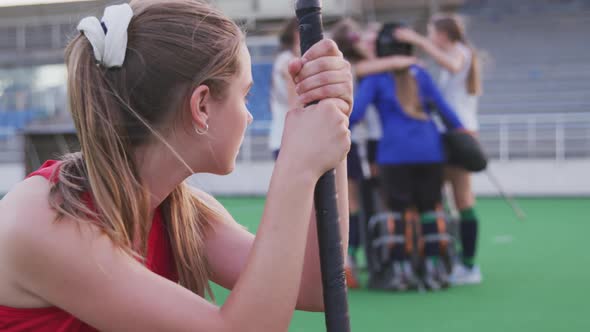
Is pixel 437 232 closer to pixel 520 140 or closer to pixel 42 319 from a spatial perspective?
pixel 42 319

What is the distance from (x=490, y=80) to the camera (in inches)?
682

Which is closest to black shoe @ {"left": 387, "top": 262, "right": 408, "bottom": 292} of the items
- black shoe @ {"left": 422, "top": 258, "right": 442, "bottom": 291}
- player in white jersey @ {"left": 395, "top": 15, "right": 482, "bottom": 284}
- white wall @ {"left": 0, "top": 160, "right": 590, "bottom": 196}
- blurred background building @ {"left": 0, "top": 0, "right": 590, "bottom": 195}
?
black shoe @ {"left": 422, "top": 258, "right": 442, "bottom": 291}

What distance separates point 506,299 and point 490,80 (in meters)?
13.3

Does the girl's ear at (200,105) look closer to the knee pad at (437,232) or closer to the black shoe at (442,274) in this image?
the knee pad at (437,232)

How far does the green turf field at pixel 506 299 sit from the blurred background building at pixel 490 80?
4.45m

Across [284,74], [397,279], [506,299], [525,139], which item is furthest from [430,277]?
[525,139]

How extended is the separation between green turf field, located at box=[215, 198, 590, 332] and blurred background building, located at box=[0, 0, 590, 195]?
14.6ft

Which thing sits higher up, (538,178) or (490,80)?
(490,80)

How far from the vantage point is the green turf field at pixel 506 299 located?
405 cm

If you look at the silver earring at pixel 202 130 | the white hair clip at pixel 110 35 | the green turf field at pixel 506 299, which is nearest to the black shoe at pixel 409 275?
the green turf field at pixel 506 299

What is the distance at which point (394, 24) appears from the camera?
5.03 m

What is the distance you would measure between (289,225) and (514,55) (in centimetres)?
1783

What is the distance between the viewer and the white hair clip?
1.44m

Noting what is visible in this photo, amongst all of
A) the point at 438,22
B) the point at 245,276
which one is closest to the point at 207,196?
the point at 245,276
